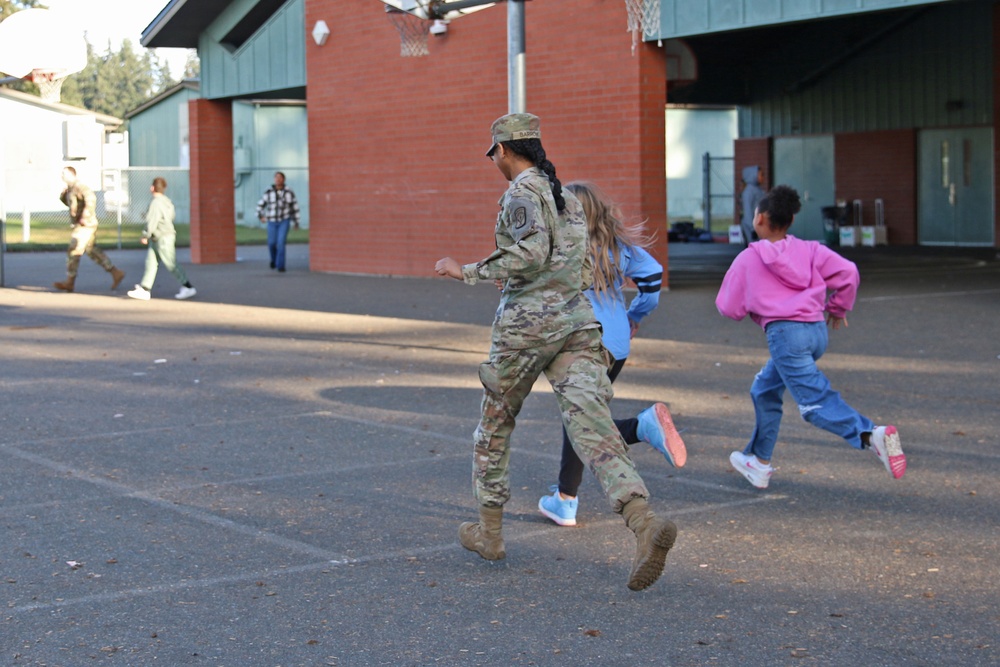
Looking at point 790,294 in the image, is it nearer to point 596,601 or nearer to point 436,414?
point 596,601

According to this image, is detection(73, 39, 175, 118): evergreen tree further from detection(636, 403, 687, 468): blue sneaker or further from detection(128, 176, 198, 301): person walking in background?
detection(636, 403, 687, 468): blue sneaker

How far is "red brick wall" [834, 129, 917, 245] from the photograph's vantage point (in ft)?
103

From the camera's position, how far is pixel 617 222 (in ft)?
20.2

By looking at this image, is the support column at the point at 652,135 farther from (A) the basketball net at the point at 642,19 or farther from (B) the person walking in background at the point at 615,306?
(B) the person walking in background at the point at 615,306

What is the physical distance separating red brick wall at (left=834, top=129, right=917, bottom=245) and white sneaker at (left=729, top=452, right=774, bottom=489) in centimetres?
2592

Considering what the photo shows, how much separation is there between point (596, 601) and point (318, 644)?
1.13 meters

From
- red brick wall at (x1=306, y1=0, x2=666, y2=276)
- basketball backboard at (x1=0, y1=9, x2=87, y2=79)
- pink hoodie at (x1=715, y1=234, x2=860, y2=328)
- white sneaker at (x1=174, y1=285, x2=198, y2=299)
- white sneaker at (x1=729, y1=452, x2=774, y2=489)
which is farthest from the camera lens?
white sneaker at (x1=174, y1=285, x2=198, y2=299)

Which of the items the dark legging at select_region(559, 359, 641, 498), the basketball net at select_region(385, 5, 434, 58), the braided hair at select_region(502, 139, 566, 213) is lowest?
the dark legging at select_region(559, 359, 641, 498)

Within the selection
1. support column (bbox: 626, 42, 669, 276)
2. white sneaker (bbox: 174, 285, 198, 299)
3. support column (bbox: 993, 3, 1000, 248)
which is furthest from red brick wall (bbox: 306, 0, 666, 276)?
support column (bbox: 993, 3, 1000, 248)

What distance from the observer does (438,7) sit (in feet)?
44.9

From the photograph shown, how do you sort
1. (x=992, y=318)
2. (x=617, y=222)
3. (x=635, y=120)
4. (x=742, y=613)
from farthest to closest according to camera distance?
(x=635, y=120) < (x=992, y=318) < (x=617, y=222) < (x=742, y=613)

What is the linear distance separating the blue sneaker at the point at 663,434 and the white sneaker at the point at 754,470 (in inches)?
48.9

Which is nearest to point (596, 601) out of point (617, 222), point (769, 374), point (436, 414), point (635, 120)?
point (617, 222)

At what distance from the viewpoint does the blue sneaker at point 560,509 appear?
6391mm
